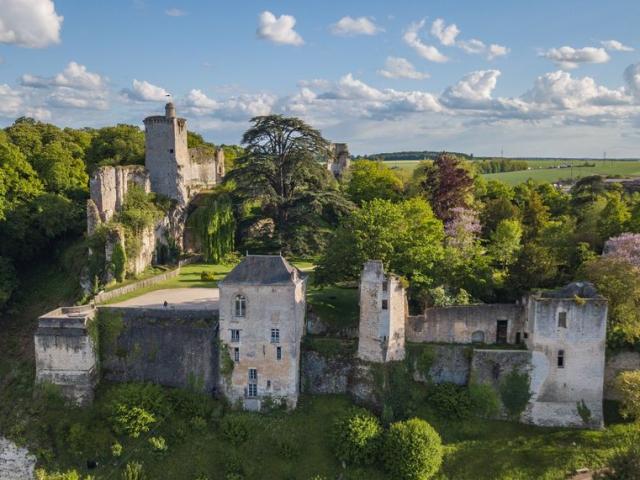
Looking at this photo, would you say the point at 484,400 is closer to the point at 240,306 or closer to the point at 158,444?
the point at 240,306

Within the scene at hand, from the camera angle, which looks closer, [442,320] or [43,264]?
[442,320]

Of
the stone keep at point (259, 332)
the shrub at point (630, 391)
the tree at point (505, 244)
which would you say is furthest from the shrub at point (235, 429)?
the tree at point (505, 244)

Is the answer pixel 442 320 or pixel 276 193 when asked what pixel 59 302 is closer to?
pixel 276 193

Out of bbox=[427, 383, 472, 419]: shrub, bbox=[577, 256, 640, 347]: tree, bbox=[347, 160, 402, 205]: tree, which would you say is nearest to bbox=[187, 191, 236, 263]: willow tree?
bbox=[347, 160, 402, 205]: tree

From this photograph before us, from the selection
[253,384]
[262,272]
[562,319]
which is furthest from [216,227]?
[562,319]

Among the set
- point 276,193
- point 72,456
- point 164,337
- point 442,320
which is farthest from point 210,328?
point 276,193

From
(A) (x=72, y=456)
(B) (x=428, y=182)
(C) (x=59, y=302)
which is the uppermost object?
(B) (x=428, y=182)

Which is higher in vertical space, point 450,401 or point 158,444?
point 450,401
